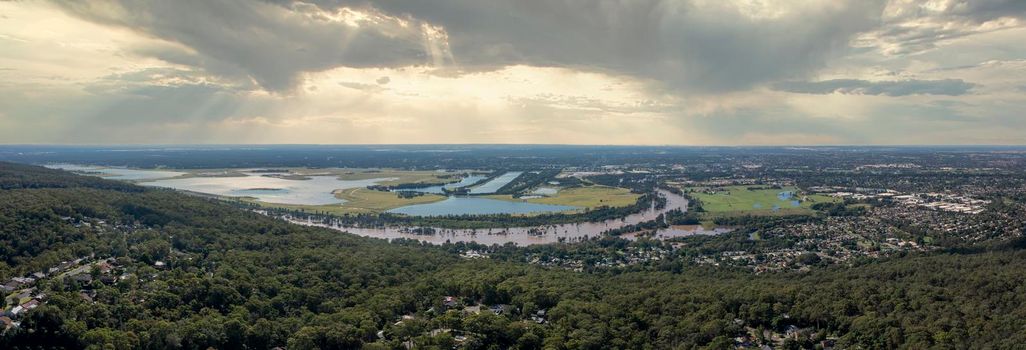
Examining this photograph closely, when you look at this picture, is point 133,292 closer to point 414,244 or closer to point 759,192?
point 414,244

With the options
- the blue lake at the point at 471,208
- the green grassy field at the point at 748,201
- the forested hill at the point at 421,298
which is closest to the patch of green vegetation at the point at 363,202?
the blue lake at the point at 471,208

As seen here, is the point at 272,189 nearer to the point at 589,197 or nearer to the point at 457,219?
the point at 457,219

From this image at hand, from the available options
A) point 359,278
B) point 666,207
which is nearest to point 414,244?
point 359,278

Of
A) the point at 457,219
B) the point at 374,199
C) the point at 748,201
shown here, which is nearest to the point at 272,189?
the point at 374,199

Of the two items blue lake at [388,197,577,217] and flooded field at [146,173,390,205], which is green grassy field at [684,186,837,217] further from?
flooded field at [146,173,390,205]

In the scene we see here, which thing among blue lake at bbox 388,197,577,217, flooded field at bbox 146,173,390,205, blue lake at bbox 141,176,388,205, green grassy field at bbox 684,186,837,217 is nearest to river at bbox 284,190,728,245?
blue lake at bbox 388,197,577,217

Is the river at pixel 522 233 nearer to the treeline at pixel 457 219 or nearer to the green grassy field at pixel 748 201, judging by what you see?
the treeline at pixel 457 219
